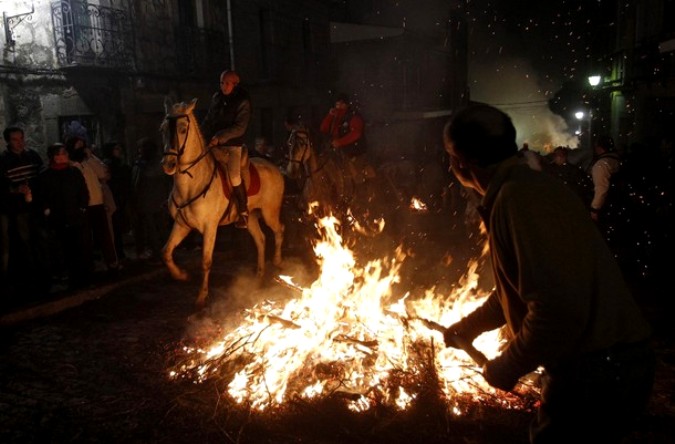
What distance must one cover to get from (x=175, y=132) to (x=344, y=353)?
4085 millimetres

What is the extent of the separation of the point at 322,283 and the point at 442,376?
2.02m

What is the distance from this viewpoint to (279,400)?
4945 mm

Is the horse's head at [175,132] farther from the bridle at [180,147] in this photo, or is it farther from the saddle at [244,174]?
the saddle at [244,174]

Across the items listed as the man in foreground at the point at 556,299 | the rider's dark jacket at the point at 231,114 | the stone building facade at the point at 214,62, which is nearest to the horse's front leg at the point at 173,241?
the rider's dark jacket at the point at 231,114

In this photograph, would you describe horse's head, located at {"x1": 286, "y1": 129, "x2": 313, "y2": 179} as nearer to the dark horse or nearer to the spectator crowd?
the dark horse

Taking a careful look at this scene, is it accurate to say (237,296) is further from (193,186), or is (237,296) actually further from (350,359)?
(350,359)

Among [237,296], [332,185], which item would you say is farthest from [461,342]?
[332,185]

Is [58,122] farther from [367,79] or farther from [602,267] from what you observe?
[367,79]

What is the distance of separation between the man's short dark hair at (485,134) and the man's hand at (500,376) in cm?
97

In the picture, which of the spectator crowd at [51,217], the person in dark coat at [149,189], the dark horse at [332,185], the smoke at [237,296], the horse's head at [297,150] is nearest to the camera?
Answer: the smoke at [237,296]

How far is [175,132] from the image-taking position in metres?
7.38

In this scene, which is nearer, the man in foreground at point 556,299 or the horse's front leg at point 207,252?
the man in foreground at point 556,299

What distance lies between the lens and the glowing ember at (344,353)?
497 cm

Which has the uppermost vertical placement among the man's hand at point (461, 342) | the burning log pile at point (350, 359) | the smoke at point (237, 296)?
the man's hand at point (461, 342)
